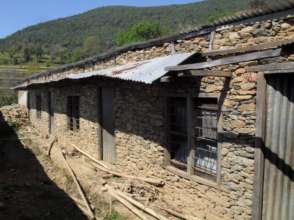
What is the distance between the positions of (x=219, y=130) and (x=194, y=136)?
2.73ft

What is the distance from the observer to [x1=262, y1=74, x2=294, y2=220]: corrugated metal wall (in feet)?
18.7

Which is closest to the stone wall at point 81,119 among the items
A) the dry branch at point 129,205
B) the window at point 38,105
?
the window at point 38,105

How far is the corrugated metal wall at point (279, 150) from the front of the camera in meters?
5.69

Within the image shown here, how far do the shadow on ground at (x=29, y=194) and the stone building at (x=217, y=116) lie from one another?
6.71ft

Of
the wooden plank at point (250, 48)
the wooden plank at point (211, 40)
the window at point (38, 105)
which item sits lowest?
the window at point (38, 105)

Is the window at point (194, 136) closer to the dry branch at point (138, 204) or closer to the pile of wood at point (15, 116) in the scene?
the dry branch at point (138, 204)

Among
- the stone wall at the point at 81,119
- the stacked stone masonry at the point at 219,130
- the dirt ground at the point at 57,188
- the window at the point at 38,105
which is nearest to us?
the stacked stone masonry at the point at 219,130

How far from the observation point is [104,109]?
11.8 metres

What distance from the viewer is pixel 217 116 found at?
22.5 feet

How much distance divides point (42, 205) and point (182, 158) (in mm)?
3606

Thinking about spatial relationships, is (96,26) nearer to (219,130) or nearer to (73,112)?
(73,112)

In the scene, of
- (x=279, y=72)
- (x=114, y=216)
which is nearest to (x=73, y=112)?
(x=114, y=216)

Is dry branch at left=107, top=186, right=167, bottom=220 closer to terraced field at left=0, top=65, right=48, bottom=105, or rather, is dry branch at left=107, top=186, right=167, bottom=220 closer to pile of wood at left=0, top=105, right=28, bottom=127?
pile of wood at left=0, top=105, right=28, bottom=127

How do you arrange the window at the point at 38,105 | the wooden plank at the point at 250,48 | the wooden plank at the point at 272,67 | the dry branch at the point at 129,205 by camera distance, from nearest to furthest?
the wooden plank at the point at 272,67, the wooden plank at the point at 250,48, the dry branch at the point at 129,205, the window at the point at 38,105
